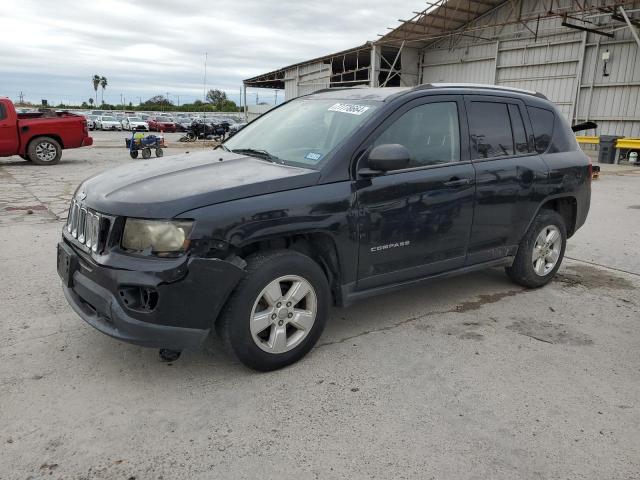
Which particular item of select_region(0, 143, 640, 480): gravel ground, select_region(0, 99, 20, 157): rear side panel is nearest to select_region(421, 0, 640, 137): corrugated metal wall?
select_region(0, 143, 640, 480): gravel ground

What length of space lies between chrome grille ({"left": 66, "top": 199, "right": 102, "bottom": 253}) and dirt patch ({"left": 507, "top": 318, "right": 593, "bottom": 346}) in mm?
2993

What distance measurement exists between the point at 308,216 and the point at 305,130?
986 millimetres

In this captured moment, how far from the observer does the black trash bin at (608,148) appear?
18.8 m

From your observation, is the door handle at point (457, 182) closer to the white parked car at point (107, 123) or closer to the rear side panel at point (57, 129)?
the rear side panel at point (57, 129)

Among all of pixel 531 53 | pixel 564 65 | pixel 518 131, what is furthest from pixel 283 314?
pixel 531 53

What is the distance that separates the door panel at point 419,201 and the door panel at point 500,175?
0.13 metres

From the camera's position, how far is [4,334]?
373cm

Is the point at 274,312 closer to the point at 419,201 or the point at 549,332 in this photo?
the point at 419,201

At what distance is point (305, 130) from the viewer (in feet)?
12.9

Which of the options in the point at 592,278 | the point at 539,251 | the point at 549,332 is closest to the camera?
the point at 549,332

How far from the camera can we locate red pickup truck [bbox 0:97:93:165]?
46.3ft

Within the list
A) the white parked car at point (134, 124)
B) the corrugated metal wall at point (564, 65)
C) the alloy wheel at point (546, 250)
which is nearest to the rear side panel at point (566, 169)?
the alloy wheel at point (546, 250)

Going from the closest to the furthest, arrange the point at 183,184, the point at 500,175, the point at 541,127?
the point at 183,184, the point at 500,175, the point at 541,127

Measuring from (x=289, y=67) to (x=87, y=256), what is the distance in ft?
114
